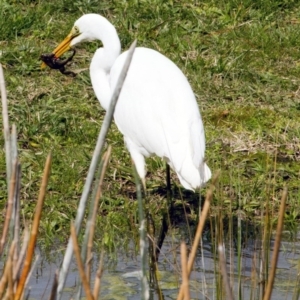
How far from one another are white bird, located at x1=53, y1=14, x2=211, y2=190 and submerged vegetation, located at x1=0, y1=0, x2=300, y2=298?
24cm

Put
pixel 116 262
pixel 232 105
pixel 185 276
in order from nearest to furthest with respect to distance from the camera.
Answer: pixel 185 276 < pixel 116 262 < pixel 232 105

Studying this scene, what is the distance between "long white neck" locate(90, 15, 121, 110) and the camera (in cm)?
509

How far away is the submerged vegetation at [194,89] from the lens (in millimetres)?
4875

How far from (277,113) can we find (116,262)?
7.16ft

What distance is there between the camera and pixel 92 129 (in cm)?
562

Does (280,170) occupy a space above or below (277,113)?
below

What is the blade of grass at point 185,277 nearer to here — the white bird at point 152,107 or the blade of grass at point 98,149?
the blade of grass at point 98,149

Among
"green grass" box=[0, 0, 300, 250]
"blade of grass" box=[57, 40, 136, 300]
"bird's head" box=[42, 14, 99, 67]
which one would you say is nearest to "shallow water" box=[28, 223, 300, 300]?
"green grass" box=[0, 0, 300, 250]

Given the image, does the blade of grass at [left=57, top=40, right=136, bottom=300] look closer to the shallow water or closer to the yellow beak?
the shallow water

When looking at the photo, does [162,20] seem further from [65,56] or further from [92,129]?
[92,129]

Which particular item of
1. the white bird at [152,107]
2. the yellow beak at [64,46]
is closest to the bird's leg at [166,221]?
the white bird at [152,107]

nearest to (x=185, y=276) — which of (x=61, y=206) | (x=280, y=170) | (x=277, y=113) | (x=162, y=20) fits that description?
(x=61, y=206)

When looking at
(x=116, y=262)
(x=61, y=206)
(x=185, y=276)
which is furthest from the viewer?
(x=61, y=206)

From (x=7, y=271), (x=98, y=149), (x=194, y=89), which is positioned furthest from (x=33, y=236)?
(x=194, y=89)
